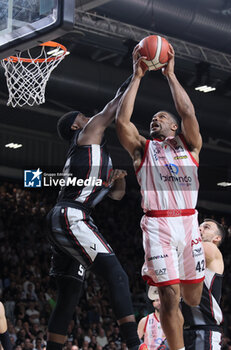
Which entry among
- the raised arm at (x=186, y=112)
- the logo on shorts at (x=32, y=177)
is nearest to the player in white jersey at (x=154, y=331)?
the raised arm at (x=186, y=112)

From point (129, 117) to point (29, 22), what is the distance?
163cm

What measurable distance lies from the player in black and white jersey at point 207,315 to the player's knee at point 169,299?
0.83 m

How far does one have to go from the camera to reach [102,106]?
12.7 m

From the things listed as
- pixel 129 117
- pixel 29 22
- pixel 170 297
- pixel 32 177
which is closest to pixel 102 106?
pixel 32 177

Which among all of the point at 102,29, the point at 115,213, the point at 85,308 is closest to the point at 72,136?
the point at 102,29

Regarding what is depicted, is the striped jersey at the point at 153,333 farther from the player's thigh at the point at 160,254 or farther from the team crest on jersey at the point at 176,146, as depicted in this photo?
the team crest on jersey at the point at 176,146

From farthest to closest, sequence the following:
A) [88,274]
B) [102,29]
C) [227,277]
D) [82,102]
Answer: [227,277], [88,274], [82,102], [102,29]

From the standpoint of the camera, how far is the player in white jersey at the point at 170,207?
16.2ft

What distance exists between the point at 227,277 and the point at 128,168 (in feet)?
18.0

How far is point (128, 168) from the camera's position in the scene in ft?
55.4

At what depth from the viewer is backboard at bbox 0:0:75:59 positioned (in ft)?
18.9

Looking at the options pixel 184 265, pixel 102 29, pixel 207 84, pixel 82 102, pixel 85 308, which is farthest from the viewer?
pixel 85 308

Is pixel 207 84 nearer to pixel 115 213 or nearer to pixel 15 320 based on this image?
pixel 15 320

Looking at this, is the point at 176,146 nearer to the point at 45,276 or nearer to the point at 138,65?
the point at 138,65
